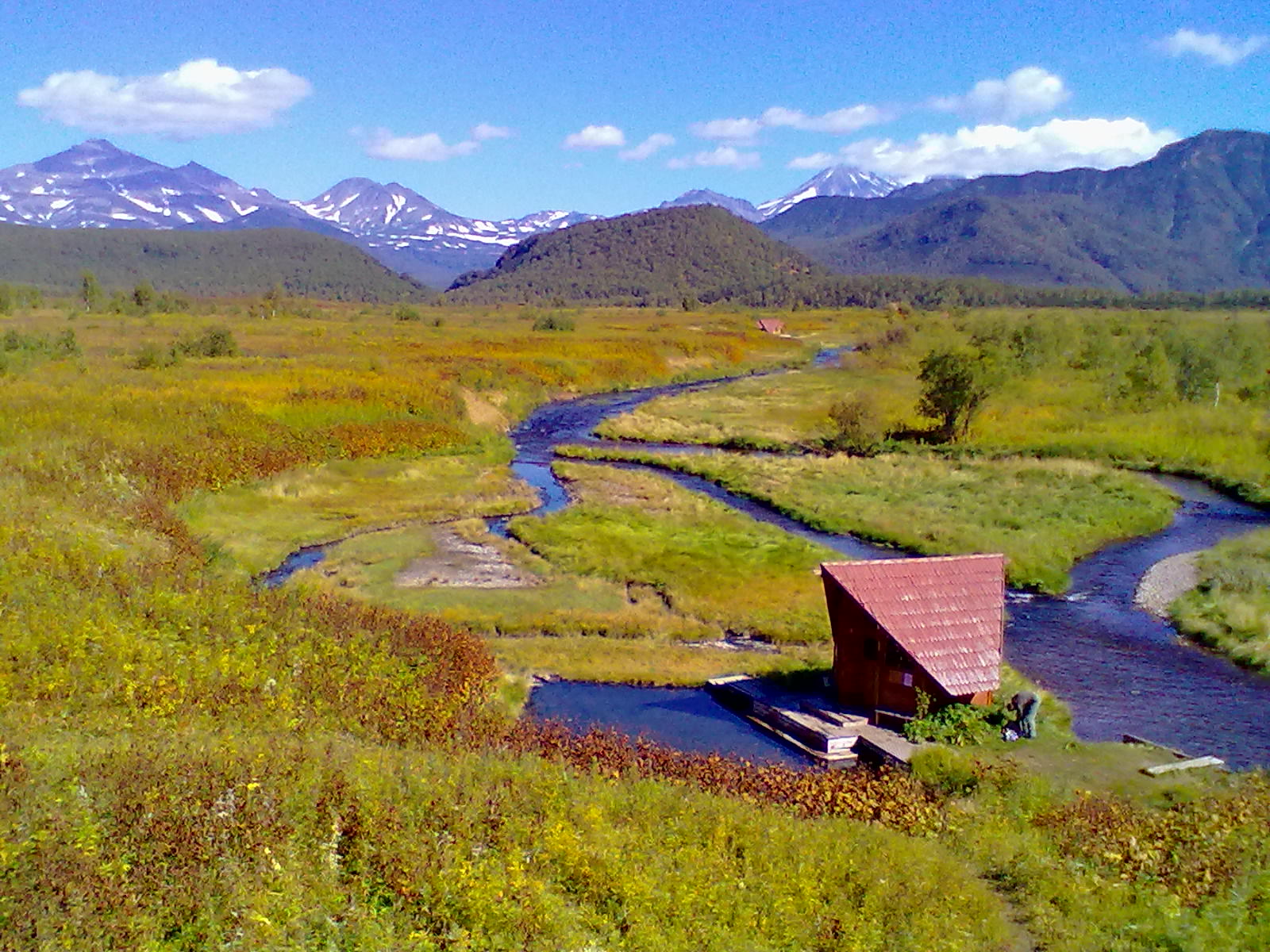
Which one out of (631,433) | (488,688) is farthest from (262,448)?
(488,688)

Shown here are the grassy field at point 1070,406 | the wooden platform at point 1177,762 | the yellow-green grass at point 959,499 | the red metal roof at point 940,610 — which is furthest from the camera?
the grassy field at point 1070,406

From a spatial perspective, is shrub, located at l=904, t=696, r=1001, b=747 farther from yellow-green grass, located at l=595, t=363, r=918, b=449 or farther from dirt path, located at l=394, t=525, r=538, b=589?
yellow-green grass, located at l=595, t=363, r=918, b=449

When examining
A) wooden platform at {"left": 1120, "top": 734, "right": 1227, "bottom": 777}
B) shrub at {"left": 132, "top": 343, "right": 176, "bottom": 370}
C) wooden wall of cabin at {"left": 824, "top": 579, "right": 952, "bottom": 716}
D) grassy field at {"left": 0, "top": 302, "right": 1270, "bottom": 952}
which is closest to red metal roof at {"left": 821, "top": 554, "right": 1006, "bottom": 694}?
wooden wall of cabin at {"left": 824, "top": 579, "right": 952, "bottom": 716}

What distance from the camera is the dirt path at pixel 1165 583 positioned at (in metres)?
30.3

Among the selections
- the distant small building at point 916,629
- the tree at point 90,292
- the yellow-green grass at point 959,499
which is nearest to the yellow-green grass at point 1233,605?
the yellow-green grass at point 959,499

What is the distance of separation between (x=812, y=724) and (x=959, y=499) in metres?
26.3

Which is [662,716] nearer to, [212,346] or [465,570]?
[465,570]

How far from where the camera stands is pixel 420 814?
11.2 meters

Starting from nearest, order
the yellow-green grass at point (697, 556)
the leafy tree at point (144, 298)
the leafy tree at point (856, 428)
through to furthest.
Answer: the yellow-green grass at point (697, 556) → the leafy tree at point (856, 428) → the leafy tree at point (144, 298)

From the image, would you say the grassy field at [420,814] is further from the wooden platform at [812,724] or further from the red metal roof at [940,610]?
the red metal roof at [940,610]

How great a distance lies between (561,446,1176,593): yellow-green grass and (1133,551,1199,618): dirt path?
2.45 meters

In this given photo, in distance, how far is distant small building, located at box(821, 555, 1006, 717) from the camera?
19.4 m

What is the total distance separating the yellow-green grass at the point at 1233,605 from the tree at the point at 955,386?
26892mm

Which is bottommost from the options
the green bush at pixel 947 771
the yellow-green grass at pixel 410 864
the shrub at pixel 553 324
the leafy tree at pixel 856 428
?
the green bush at pixel 947 771
